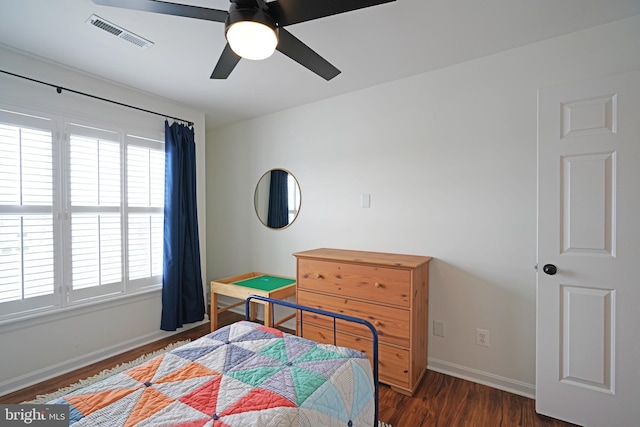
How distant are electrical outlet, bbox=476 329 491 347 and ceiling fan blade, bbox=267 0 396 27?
2393 millimetres

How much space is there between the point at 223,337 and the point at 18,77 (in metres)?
2.55

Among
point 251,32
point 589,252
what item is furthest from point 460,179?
point 251,32

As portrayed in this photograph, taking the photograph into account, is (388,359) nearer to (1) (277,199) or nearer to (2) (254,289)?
(2) (254,289)

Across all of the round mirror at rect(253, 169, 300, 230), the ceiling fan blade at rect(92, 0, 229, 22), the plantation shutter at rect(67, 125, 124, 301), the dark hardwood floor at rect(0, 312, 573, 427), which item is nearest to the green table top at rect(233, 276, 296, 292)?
the round mirror at rect(253, 169, 300, 230)

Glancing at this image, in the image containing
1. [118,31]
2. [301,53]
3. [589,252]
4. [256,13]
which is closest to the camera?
[256,13]

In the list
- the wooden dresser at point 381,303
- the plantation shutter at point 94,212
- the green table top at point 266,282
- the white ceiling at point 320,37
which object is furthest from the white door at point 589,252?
the plantation shutter at point 94,212

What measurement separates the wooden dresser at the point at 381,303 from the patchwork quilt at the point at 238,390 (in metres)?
0.72

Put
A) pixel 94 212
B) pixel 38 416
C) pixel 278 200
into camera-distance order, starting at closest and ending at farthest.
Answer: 1. pixel 38 416
2. pixel 94 212
3. pixel 278 200

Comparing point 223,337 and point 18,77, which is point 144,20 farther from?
point 223,337

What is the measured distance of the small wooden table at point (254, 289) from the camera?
2.93 metres

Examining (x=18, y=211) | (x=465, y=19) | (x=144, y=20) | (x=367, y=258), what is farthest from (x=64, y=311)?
(x=465, y=19)

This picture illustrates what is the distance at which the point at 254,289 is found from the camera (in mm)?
3047

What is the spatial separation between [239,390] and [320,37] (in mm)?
2198

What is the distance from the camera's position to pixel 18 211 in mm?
2273
